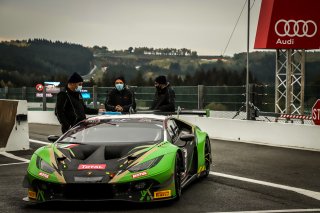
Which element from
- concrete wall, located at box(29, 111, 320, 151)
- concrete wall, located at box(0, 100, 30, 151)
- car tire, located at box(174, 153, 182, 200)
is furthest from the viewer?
concrete wall, located at box(29, 111, 320, 151)

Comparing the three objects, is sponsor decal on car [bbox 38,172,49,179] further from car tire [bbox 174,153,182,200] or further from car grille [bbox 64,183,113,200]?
car tire [bbox 174,153,182,200]

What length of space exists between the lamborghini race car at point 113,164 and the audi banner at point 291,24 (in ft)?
93.4

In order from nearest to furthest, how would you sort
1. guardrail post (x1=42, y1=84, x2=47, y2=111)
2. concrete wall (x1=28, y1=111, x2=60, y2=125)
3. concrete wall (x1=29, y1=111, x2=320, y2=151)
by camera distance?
1. concrete wall (x1=29, y1=111, x2=320, y2=151)
2. concrete wall (x1=28, y1=111, x2=60, y2=125)
3. guardrail post (x1=42, y1=84, x2=47, y2=111)

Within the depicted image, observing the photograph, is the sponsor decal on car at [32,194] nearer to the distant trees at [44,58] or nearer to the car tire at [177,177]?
the car tire at [177,177]

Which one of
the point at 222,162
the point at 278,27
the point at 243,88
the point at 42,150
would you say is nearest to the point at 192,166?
the point at 42,150

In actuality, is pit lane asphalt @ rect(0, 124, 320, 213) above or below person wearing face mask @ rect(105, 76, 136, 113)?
below

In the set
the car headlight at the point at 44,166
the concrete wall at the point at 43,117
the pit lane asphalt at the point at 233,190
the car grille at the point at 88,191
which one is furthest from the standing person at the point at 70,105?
the concrete wall at the point at 43,117

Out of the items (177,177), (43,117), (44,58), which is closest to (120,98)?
(177,177)

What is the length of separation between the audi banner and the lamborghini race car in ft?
93.4

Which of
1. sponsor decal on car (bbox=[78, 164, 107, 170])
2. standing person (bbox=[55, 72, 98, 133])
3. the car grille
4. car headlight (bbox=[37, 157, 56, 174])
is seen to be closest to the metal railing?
standing person (bbox=[55, 72, 98, 133])

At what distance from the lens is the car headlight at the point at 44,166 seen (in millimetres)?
8395

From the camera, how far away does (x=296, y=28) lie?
1489 inches

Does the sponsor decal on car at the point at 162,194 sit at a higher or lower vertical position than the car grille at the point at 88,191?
lower

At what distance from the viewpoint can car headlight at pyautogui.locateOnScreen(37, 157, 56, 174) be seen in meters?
8.39
